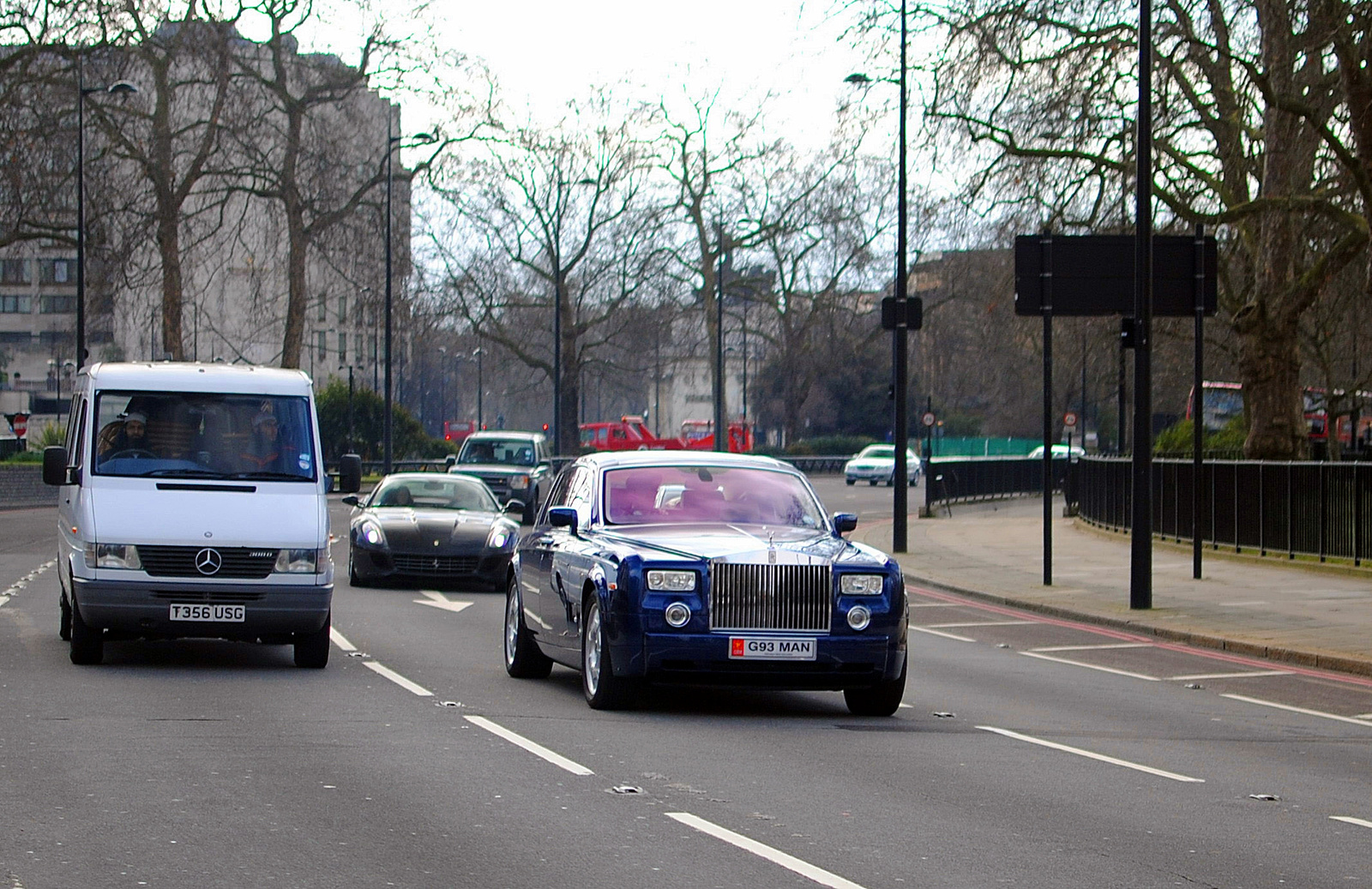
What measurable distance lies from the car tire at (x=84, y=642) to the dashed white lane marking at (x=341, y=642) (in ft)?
7.53

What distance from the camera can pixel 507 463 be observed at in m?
41.2

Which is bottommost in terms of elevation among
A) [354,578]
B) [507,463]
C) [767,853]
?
[354,578]

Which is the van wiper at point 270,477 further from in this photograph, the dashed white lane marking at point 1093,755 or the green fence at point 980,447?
the green fence at point 980,447

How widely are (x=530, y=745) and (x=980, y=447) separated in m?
98.7

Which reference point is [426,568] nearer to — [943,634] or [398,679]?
[943,634]

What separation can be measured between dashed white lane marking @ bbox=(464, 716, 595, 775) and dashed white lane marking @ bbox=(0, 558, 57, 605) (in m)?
10.2

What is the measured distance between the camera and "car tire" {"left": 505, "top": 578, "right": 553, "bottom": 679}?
1340 cm

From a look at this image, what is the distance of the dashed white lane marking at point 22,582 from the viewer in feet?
66.0

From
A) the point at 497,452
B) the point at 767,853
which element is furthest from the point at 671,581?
the point at 497,452

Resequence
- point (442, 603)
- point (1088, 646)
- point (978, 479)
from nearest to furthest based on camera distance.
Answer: point (1088, 646) → point (442, 603) → point (978, 479)

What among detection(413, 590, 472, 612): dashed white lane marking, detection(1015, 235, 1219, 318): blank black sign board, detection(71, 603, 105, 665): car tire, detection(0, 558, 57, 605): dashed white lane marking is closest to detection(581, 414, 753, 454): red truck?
detection(0, 558, 57, 605): dashed white lane marking

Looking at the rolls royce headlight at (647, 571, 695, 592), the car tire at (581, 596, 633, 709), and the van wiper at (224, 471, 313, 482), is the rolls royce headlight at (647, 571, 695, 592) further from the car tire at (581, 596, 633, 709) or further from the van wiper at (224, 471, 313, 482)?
the van wiper at (224, 471, 313, 482)

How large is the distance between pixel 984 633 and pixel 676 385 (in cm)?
15135

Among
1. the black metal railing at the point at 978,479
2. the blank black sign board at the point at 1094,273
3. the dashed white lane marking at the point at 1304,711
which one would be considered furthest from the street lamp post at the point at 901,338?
the dashed white lane marking at the point at 1304,711
